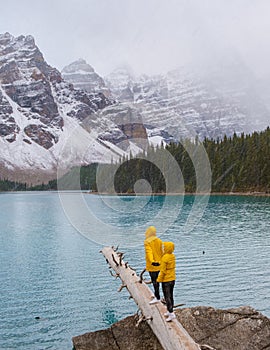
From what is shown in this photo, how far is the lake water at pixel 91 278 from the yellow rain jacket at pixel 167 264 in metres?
7.05

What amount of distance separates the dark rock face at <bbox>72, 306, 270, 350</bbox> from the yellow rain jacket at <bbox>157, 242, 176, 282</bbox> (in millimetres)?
2371

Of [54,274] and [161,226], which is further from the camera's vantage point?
[161,226]

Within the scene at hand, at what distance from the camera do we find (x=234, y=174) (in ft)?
409

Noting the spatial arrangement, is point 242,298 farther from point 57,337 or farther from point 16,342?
point 16,342

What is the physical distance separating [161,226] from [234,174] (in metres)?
72.1

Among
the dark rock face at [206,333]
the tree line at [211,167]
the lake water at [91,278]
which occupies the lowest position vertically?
the lake water at [91,278]

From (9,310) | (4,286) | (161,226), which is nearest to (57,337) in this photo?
(9,310)

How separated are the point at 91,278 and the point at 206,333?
1558cm

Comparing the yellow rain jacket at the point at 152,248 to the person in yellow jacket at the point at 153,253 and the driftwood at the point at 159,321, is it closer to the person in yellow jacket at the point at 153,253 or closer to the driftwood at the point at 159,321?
the person in yellow jacket at the point at 153,253

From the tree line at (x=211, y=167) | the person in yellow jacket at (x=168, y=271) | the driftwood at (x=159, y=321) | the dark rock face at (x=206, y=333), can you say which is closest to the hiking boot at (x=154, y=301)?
the driftwood at (x=159, y=321)

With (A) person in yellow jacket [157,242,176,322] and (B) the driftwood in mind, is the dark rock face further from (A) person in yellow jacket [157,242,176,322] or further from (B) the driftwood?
A: (A) person in yellow jacket [157,242,176,322]

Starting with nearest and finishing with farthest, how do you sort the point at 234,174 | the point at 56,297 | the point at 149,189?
the point at 56,297 → the point at 234,174 → the point at 149,189

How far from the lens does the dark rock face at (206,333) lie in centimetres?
1355

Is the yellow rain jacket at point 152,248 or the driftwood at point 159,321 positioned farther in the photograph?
the yellow rain jacket at point 152,248
